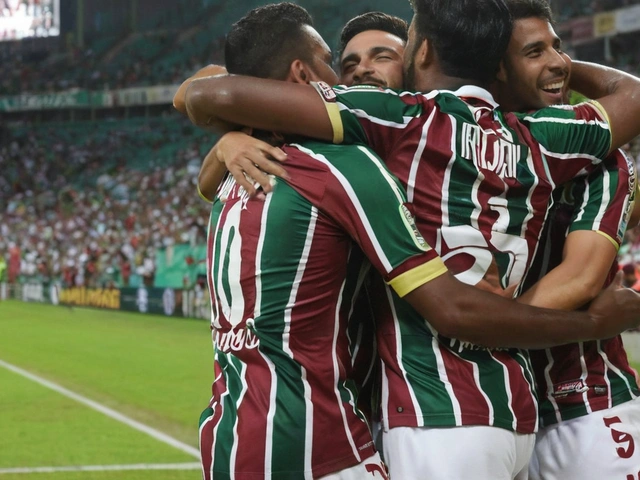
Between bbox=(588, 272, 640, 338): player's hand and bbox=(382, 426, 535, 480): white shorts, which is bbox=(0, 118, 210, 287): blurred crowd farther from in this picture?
bbox=(382, 426, 535, 480): white shorts

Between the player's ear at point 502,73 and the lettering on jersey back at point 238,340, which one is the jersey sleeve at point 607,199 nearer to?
the player's ear at point 502,73

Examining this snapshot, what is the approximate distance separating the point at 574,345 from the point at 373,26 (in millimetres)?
1290

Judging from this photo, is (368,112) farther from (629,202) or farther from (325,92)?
(629,202)

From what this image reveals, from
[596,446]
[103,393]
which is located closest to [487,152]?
[596,446]

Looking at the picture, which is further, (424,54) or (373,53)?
(373,53)

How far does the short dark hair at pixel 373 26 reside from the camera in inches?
128

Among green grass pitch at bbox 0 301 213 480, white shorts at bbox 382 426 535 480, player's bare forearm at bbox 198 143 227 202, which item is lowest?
green grass pitch at bbox 0 301 213 480

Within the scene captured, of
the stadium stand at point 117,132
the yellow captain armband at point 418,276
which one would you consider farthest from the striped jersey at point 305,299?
the stadium stand at point 117,132

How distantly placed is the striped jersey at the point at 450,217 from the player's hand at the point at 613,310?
0.25 metres

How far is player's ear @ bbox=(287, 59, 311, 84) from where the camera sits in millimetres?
2471

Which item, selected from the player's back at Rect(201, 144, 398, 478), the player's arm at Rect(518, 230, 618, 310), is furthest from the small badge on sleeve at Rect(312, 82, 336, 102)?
the player's arm at Rect(518, 230, 618, 310)

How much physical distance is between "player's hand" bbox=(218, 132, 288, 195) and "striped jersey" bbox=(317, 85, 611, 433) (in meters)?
0.17

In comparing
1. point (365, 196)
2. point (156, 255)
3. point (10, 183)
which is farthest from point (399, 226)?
point (10, 183)

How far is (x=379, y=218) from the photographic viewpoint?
86.8 inches
